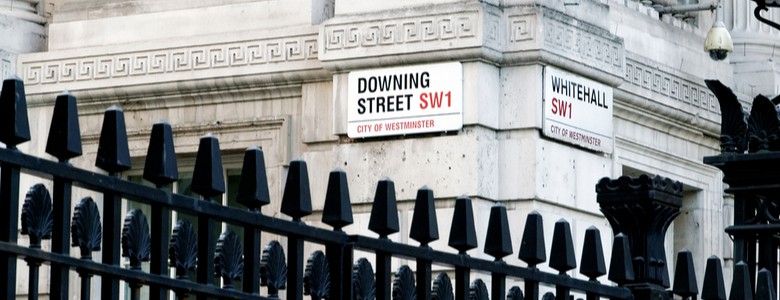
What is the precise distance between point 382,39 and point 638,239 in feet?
25.6

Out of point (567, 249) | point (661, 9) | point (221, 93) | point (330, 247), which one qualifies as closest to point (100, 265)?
point (330, 247)

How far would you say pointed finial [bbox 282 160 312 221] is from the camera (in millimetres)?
5480

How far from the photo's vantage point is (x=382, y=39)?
14930 millimetres

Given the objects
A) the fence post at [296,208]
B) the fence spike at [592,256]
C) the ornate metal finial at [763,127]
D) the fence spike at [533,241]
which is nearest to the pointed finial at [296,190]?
the fence post at [296,208]

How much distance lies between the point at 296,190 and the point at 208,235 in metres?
0.35

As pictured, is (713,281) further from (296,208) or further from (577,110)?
(577,110)

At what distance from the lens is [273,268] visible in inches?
217

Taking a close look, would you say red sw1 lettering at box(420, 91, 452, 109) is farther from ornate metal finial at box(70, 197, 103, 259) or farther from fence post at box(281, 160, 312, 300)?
ornate metal finial at box(70, 197, 103, 259)

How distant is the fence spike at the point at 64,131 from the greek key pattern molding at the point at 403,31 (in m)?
9.77

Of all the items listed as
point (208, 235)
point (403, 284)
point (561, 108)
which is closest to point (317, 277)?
point (403, 284)

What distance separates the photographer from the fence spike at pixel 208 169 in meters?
5.18

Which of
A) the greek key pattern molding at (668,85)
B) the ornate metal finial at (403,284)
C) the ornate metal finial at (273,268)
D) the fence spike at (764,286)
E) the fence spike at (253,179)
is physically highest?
the greek key pattern molding at (668,85)

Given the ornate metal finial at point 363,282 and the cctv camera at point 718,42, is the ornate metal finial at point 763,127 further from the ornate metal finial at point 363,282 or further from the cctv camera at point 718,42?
the cctv camera at point 718,42

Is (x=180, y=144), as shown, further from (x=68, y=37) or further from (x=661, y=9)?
(x=661, y=9)
